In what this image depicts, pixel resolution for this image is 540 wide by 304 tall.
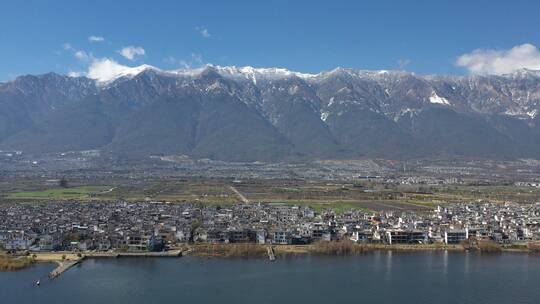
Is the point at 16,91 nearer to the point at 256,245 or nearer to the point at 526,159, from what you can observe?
the point at 526,159

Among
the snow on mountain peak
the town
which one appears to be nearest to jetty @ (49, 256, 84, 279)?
the town

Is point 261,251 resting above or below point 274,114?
below

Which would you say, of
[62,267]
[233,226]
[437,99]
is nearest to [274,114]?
[437,99]

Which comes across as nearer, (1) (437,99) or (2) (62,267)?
(2) (62,267)

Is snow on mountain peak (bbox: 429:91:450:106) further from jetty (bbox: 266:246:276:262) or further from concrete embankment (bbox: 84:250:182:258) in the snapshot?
concrete embankment (bbox: 84:250:182:258)

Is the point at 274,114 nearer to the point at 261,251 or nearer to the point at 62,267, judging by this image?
the point at 261,251

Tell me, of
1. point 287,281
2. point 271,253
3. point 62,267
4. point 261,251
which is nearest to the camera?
point 287,281

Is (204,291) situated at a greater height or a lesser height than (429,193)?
lesser

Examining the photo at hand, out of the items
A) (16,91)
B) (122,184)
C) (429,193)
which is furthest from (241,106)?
(429,193)

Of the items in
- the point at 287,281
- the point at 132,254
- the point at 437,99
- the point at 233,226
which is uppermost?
the point at 437,99
